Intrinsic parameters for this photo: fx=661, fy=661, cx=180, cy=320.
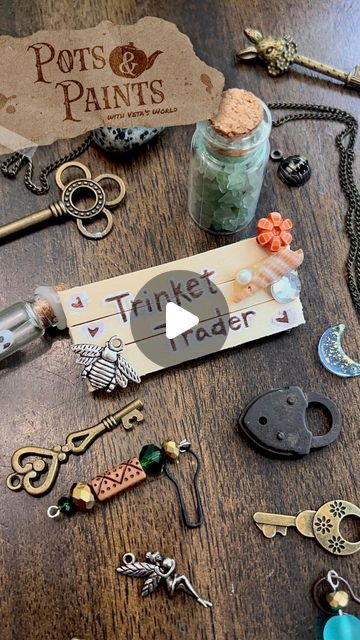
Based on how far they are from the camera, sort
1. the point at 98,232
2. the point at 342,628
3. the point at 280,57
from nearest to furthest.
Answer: the point at 342,628, the point at 98,232, the point at 280,57

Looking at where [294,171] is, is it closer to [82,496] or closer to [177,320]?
[177,320]

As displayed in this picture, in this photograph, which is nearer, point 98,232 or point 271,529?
point 271,529

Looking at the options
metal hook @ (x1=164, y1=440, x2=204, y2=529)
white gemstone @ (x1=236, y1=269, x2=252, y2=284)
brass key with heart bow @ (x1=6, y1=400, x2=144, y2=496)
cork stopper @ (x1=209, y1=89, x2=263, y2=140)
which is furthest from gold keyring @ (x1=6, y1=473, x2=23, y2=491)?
cork stopper @ (x1=209, y1=89, x2=263, y2=140)

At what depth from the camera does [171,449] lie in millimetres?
932

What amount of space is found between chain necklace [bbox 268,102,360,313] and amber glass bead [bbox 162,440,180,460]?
1.24ft

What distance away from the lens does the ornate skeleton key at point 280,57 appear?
3.89 feet

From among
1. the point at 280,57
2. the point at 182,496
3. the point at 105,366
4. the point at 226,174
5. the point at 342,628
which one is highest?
the point at 280,57

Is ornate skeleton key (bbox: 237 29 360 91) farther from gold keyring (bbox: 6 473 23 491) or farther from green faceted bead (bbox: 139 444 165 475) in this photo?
gold keyring (bbox: 6 473 23 491)

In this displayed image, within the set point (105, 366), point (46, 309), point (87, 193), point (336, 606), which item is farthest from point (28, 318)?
point (336, 606)

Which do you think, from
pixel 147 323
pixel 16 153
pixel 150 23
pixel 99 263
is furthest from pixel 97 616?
pixel 150 23

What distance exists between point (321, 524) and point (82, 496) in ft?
1.10

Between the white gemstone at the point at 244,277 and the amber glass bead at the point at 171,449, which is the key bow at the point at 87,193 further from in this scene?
the amber glass bead at the point at 171,449

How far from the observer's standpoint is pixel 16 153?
1.09 meters
